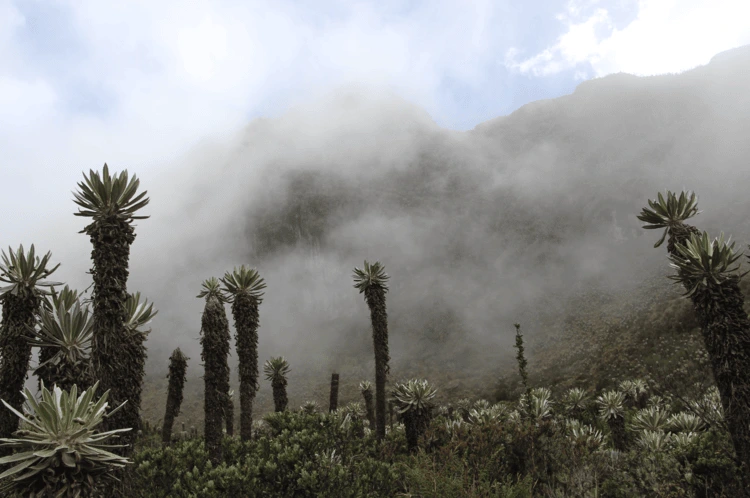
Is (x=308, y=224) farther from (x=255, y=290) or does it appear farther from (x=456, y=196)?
(x=255, y=290)

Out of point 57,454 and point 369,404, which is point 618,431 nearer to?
point 369,404

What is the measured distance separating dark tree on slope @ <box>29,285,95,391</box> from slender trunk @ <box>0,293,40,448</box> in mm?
314

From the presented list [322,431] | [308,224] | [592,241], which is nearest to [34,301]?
[322,431]

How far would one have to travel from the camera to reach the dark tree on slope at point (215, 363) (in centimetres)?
1341

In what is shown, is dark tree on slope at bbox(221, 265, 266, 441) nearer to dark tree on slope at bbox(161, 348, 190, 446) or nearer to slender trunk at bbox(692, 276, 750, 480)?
dark tree on slope at bbox(161, 348, 190, 446)

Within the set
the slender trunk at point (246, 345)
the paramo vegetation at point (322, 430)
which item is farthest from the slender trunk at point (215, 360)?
the paramo vegetation at point (322, 430)

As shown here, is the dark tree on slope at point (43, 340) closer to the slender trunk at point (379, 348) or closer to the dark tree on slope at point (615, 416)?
the slender trunk at point (379, 348)

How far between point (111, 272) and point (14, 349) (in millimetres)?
2849

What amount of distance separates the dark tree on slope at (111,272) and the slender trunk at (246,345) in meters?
6.86

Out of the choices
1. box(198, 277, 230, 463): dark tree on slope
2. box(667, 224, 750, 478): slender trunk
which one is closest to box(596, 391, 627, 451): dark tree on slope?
box(667, 224, 750, 478): slender trunk

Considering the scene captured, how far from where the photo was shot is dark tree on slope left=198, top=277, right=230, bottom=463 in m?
13.4

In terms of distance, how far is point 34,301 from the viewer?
964 cm

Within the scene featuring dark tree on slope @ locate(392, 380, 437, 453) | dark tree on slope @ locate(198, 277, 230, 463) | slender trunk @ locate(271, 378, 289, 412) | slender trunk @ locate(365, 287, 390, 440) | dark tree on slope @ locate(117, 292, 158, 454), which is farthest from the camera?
slender trunk @ locate(271, 378, 289, 412)

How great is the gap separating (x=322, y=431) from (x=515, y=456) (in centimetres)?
563
